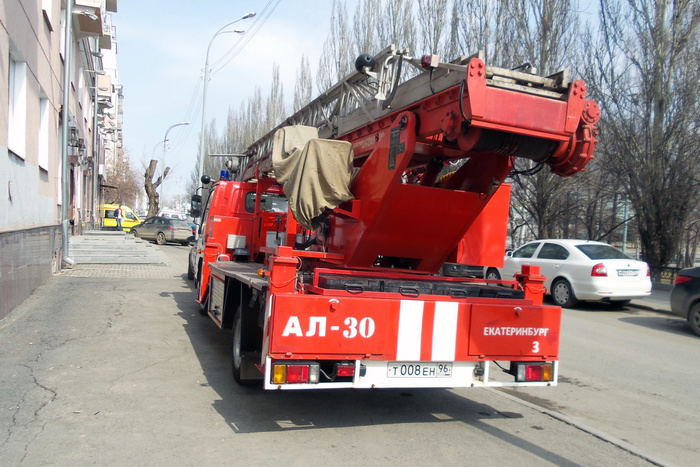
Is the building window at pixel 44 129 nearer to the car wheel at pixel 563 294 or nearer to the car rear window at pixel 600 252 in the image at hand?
the car wheel at pixel 563 294

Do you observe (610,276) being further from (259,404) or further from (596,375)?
(259,404)

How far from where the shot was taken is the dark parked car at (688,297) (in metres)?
9.91

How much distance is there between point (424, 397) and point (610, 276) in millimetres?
7418

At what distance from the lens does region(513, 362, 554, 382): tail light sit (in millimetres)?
4945

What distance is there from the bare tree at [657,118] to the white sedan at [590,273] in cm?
524

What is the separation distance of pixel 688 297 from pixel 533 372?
6640 millimetres

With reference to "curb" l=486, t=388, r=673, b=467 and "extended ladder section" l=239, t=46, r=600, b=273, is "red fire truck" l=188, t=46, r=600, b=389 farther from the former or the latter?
"curb" l=486, t=388, r=673, b=467

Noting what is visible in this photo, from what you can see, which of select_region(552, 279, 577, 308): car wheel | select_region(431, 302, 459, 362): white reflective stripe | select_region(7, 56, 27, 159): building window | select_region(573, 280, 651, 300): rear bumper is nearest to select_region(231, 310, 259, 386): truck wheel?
select_region(431, 302, 459, 362): white reflective stripe

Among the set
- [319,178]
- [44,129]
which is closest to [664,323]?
[319,178]

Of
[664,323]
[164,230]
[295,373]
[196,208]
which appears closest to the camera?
[295,373]

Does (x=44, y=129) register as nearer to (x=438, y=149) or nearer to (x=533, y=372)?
(x=438, y=149)

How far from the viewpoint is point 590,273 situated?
11.8m

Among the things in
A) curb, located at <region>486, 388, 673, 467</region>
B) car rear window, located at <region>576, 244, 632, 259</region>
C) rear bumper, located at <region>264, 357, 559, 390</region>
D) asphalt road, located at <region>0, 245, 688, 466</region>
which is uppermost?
car rear window, located at <region>576, 244, 632, 259</region>

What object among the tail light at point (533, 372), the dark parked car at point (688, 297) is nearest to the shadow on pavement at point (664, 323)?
the dark parked car at point (688, 297)
